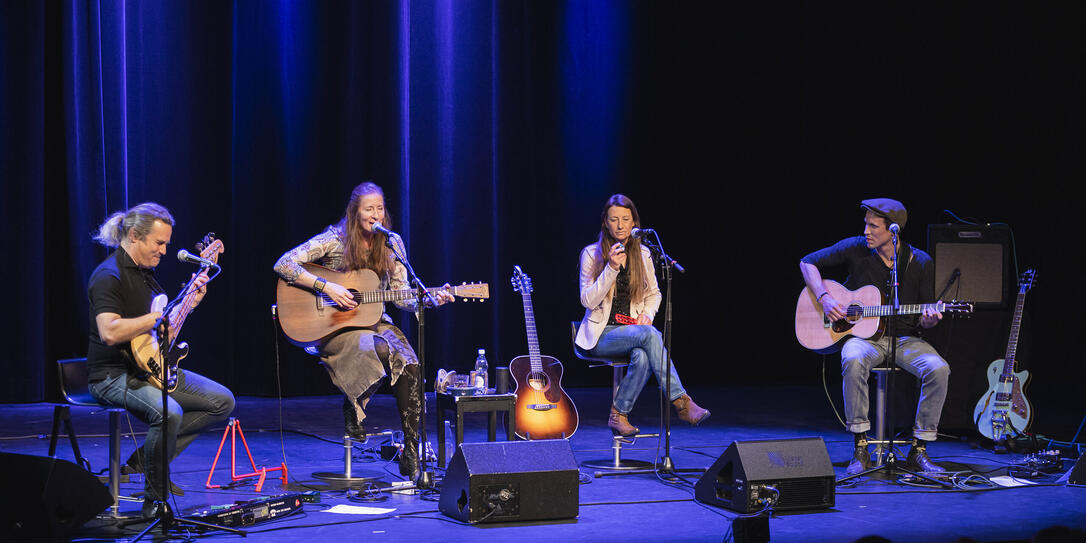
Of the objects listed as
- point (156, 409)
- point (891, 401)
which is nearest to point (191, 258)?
point (156, 409)

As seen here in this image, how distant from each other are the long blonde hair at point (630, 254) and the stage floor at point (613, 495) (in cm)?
97

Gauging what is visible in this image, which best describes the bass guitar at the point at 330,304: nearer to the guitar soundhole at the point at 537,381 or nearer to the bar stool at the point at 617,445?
the guitar soundhole at the point at 537,381

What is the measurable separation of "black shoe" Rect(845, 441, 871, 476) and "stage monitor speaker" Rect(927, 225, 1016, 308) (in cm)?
137

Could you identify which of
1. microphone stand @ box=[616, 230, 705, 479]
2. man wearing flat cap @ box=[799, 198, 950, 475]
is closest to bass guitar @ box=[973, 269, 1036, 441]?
man wearing flat cap @ box=[799, 198, 950, 475]

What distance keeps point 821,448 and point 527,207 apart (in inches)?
173

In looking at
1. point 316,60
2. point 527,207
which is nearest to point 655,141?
point 527,207

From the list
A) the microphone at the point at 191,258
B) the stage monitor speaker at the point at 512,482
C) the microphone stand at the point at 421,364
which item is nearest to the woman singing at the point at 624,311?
the microphone stand at the point at 421,364

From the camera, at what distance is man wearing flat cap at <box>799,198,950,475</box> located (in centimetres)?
527

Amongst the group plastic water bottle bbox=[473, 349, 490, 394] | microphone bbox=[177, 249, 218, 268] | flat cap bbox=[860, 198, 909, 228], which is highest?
flat cap bbox=[860, 198, 909, 228]

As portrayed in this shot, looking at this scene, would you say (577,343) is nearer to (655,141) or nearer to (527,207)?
(527,207)

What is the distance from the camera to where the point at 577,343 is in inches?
219

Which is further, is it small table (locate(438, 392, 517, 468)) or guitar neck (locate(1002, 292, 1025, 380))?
guitar neck (locate(1002, 292, 1025, 380))

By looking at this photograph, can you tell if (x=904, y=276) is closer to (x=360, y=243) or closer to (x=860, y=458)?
(x=860, y=458)

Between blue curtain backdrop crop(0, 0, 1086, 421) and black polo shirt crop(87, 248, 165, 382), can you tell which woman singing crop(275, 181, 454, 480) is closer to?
black polo shirt crop(87, 248, 165, 382)
